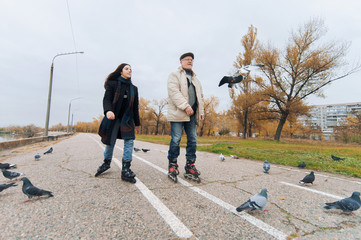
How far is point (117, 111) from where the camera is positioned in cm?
312

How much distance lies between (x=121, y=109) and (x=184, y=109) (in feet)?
3.85

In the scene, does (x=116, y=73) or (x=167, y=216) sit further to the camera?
(x=116, y=73)

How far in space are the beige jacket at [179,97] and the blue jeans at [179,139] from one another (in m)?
0.13

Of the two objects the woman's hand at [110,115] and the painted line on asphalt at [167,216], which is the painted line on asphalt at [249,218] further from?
the woman's hand at [110,115]

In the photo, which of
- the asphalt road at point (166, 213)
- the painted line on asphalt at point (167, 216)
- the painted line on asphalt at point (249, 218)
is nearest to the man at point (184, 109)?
the asphalt road at point (166, 213)

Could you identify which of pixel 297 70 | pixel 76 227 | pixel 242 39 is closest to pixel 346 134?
pixel 297 70

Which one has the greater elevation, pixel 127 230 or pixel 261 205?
pixel 261 205

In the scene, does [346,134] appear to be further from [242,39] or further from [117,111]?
[117,111]

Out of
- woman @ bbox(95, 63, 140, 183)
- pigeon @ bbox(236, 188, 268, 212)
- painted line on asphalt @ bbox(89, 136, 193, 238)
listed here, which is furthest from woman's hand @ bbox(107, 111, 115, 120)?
pigeon @ bbox(236, 188, 268, 212)

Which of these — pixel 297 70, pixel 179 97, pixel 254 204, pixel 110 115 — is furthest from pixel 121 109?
pixel 297 70

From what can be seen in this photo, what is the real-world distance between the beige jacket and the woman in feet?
2.41

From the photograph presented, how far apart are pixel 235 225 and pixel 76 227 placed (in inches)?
58.0

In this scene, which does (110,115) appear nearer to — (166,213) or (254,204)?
(166,213)

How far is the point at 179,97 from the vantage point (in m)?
3.09
